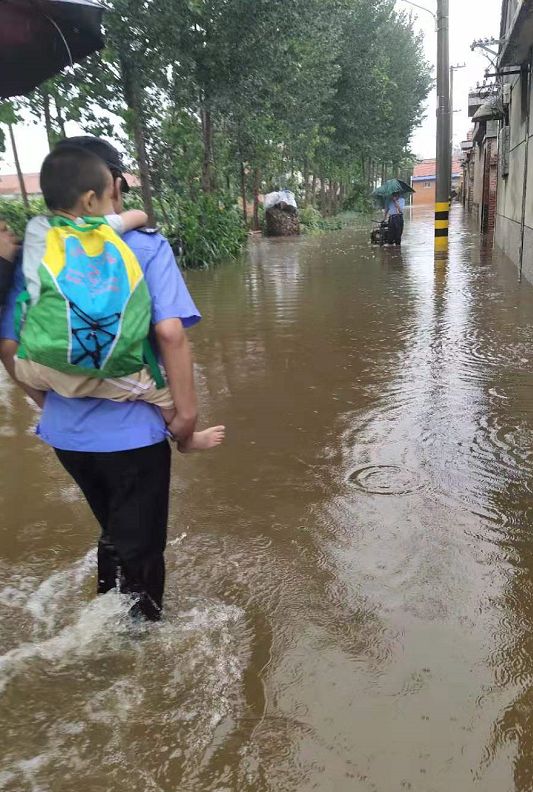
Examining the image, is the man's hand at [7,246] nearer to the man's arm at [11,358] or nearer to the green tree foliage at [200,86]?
the man's arm at [11,358]

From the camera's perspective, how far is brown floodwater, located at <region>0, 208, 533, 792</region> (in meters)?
1.99

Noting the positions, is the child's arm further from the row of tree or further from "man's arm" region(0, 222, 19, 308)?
the row of tree

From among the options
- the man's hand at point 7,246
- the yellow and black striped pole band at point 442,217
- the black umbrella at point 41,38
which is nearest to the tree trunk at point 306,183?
the yellow and black striped pole band at point 442,217

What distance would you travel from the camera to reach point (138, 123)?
15164 mm

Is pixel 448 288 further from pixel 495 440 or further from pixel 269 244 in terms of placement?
pixel 269 244

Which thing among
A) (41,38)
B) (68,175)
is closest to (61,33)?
(41,38)

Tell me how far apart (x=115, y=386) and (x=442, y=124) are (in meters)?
14.8

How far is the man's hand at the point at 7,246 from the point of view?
2.01m

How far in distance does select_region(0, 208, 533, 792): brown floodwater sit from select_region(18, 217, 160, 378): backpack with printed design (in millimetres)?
1077

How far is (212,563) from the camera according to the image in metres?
3.05

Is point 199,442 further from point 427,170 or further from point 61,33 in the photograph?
→ point 427,170

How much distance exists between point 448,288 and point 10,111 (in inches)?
335

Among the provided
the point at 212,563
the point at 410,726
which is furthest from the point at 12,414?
the point at 410,726

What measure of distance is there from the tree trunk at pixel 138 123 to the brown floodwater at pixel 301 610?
34.9ft
